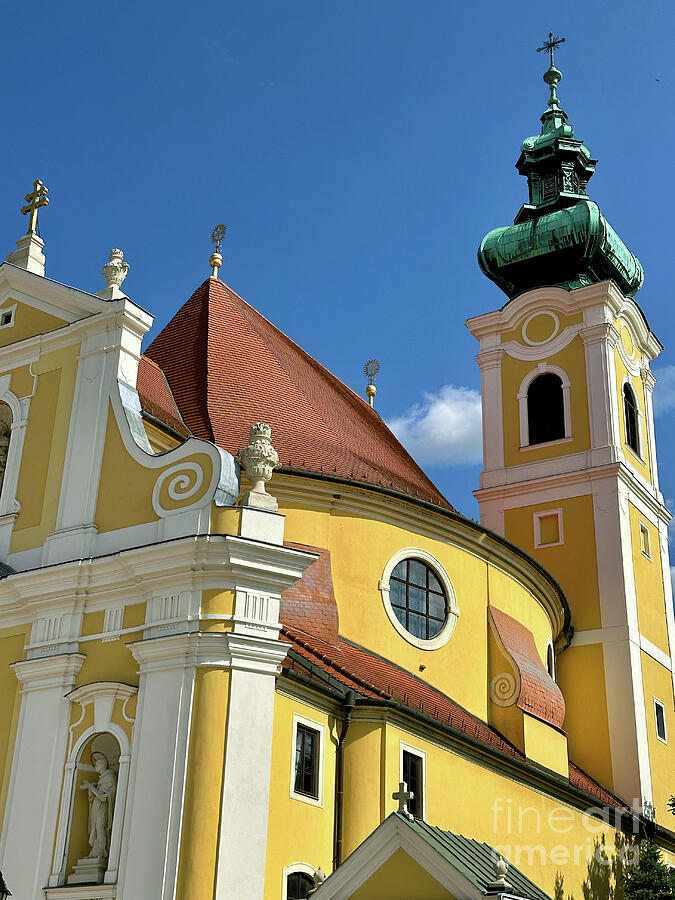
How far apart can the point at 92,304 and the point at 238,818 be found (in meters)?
6.26

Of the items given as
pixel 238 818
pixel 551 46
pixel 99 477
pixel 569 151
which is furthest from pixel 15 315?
pixel 551 46

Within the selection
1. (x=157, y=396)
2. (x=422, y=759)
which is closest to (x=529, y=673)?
(x=422, y=759)

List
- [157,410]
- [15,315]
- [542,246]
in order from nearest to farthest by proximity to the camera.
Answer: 1. [15,315]
2. [157,410]
3. [542,246]

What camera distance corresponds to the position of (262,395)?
18016 millimetres

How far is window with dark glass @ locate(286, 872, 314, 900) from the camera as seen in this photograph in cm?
1183

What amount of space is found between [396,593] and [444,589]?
0.96m

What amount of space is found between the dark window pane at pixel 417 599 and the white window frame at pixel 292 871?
197 inches

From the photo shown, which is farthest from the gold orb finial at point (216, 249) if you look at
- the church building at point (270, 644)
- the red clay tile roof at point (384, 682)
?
the red clay tile roof at point (384, 682)

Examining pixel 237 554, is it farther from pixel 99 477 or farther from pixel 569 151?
pixel 569 151

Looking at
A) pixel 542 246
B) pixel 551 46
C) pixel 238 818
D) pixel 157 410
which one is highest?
pixel 551 46

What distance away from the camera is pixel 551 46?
106 ft

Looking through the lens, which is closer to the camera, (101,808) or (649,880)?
(101,808)

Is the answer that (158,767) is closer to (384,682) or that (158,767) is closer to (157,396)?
(384,682)

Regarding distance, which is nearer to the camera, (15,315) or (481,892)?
(481,892)
